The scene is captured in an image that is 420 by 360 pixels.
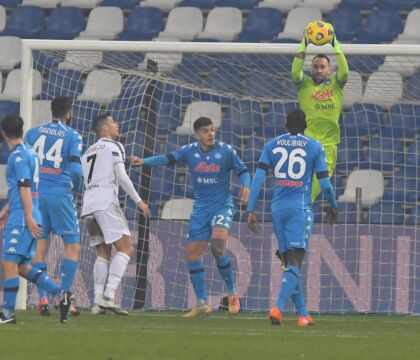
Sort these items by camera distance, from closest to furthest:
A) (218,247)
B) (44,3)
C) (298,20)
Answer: (218,247) < (298,20) < (44,3)

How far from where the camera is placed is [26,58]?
14.2 metres

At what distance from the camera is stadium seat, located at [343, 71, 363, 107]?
1566 cm

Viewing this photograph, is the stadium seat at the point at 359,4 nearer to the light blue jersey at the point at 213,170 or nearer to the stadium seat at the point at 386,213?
the stadium seat at the point at 386,213

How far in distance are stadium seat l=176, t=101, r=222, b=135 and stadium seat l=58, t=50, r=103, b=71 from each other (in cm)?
125

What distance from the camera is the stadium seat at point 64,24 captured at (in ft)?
65.8

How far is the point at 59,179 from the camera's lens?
12188 mm

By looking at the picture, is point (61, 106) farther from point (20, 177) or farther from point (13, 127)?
point (20, 177)

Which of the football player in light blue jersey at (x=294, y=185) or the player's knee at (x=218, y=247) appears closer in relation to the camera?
the football player in light blue jersey at (x=294, y=185)

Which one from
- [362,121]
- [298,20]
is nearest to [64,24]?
[298,20]

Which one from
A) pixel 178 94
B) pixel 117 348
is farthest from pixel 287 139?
pixel 178 94

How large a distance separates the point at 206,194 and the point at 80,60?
3.41 m

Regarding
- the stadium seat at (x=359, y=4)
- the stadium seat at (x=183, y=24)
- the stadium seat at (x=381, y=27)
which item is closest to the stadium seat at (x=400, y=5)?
the stadium seat at (x=359, y=4)

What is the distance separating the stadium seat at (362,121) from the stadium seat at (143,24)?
4517 mm

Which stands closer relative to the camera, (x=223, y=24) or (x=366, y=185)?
(x=366, y=185)
